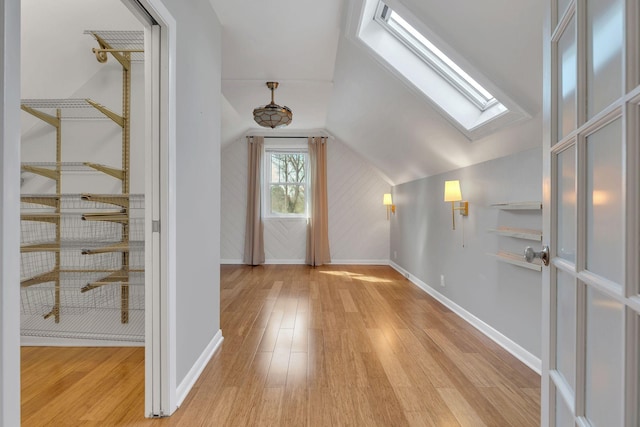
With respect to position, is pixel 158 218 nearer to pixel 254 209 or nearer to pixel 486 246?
pixel 486 246

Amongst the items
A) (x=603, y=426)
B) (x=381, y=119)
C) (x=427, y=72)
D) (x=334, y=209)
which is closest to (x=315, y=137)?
(x=334, y=209)

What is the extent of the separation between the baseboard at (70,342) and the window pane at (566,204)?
110 inches

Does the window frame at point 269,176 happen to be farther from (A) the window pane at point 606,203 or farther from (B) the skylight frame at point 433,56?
(A) the window pane at point 606,203

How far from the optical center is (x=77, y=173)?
9.27 ft

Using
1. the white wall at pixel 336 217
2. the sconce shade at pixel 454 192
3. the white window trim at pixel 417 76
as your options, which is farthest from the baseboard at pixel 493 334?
Answer: the white wall at pixel 336 217

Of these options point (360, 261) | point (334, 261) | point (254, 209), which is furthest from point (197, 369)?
point (360, 261)

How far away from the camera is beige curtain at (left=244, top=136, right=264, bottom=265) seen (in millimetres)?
6766

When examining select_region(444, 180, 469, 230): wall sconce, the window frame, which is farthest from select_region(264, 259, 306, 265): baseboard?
select_region(444, 180, 469, 230): wall sconce

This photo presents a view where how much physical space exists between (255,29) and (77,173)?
171 centimetres

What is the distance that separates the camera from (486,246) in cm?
314

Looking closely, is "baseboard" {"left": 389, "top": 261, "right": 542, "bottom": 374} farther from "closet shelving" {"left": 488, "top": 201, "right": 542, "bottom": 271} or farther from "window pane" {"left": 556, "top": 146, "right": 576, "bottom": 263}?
"window pane" {"left": 556, "top": 146, "right": 576, "bottom": 263}

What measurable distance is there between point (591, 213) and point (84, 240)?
119 inches

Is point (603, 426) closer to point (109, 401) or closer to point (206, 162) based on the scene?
point (109, 401)

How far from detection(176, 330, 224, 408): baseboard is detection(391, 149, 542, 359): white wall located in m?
2.06
